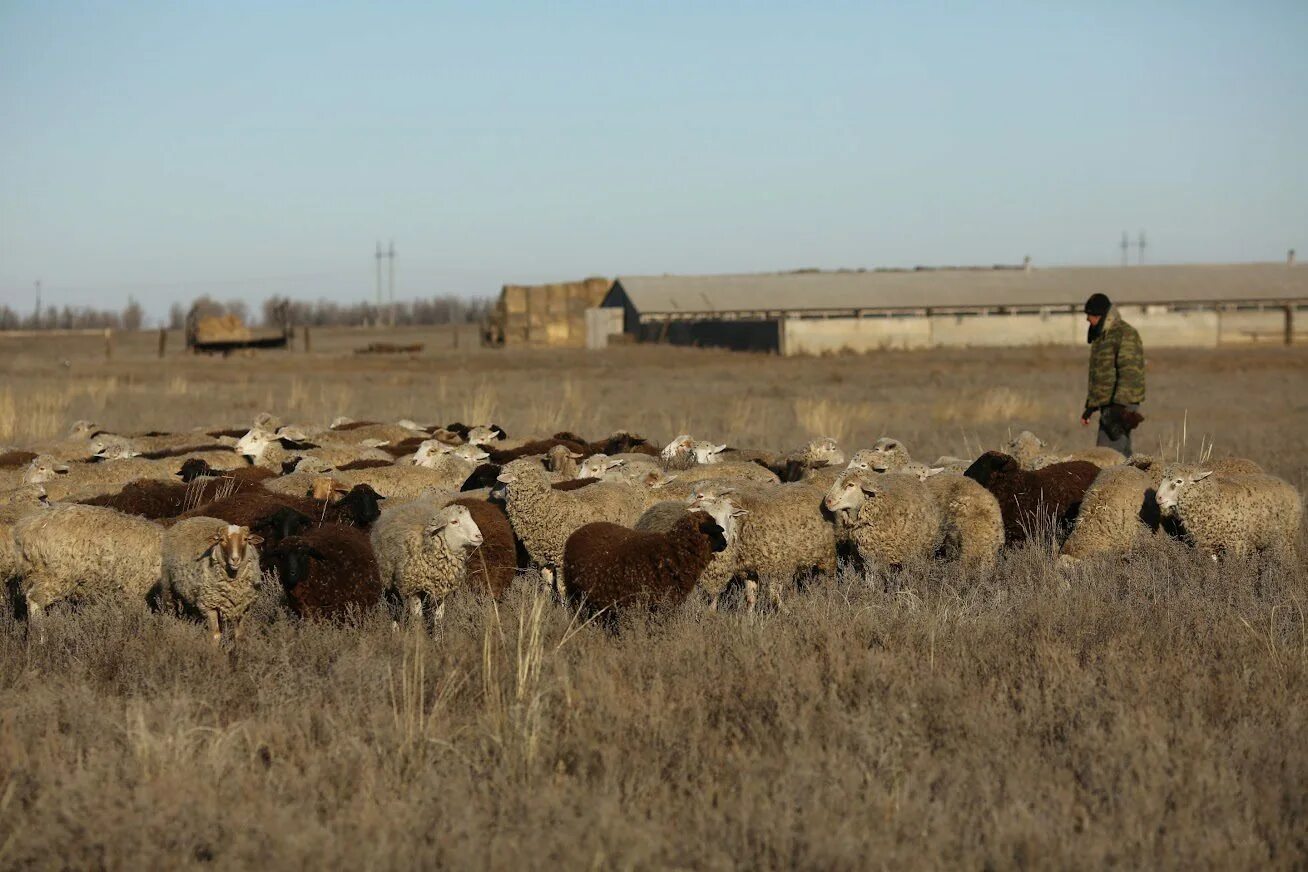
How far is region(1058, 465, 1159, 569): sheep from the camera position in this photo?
958 cm

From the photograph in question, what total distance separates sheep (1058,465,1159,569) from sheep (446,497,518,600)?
4.06 meters

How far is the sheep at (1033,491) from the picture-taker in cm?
1031

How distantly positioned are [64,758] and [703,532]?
3.78m

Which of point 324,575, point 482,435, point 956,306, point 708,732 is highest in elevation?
point 956,306

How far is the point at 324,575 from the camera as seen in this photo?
25.3ft

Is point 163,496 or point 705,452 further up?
point 705,452

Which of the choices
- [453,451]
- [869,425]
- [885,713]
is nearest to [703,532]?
[885,713]

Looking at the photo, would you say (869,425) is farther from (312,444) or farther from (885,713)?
(885,713)

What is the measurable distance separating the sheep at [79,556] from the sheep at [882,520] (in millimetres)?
4639

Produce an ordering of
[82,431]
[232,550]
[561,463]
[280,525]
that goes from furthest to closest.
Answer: [82,431], [561,463], [280,525], [232,550]

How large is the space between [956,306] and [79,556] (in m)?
54.4

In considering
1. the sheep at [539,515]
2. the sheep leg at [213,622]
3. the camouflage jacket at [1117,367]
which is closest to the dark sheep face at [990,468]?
the camouflage jacket at [1117,367]

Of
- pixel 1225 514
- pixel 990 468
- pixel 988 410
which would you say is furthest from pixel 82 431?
pixel 988 410

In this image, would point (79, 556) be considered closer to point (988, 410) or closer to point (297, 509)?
point (297, 509)
